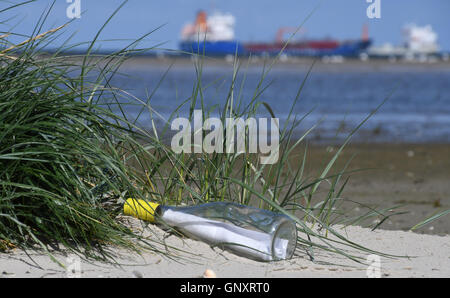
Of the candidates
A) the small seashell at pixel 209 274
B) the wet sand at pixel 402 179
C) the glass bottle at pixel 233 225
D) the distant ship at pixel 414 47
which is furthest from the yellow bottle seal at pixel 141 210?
the distant ship at pixel 414 47

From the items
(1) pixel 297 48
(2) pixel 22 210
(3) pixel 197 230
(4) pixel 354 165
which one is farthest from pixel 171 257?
(1) pixel 297 48

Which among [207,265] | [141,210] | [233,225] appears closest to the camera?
[207,265]

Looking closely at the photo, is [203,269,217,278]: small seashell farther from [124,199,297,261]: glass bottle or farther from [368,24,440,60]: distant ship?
[368,24,440,60]: distant ship

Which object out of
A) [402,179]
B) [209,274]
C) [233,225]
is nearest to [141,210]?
[233,225]

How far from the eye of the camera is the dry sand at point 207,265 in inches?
85.2

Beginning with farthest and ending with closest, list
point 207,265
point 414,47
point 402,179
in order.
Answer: point 414,47, point 402,179, point 207,265

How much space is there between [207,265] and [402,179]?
489 cm

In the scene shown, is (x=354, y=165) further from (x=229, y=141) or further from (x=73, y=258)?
(x=73, y=258)

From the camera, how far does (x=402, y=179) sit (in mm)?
6742

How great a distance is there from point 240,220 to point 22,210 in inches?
32.9

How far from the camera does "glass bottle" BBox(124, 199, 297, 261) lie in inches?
93.0

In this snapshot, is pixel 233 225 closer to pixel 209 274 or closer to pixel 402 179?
pixel 209 274

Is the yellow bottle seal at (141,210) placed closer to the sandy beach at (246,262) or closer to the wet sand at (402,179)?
the sandy beach at (246,262)
